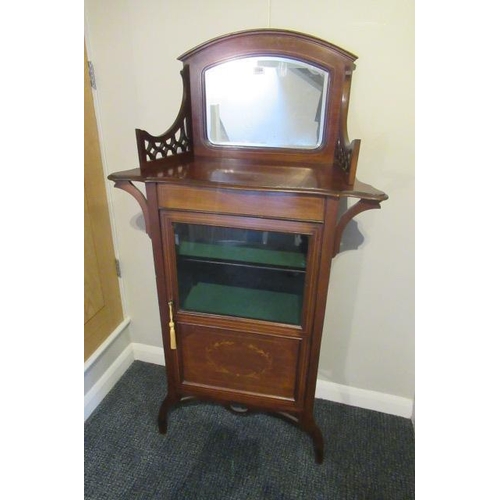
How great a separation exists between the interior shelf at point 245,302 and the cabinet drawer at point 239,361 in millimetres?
67

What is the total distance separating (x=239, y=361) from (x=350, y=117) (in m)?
0.92

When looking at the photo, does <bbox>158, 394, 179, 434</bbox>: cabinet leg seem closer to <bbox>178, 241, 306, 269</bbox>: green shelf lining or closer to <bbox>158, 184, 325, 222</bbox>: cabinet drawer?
<bbox>178, 241, 306, 269</bbox>: green shelf lining

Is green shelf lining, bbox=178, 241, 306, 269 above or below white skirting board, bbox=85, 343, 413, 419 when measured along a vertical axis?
above

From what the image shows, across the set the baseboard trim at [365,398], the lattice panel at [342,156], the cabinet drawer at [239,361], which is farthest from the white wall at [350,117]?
the cabinet drawer at [239,361]

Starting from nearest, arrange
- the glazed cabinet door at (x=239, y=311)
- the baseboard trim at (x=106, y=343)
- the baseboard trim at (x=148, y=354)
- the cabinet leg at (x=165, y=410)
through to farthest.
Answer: the glazed cabinet door at (x=239, y=311), the cabinet leg at (x=165, y=410), the baseboard trim at (x=106, y=343), the baseboard trim at (x=148, y=354)

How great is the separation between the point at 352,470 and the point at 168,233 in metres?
1.14

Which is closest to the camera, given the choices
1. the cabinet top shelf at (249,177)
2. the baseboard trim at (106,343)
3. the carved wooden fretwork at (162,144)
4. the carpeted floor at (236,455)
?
the cabinet top shelf at (249,177)

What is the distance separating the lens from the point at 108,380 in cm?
156

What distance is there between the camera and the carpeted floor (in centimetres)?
118

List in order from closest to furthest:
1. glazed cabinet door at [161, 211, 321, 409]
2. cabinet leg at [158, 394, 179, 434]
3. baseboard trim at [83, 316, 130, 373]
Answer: glazed cabinet door at [161, 211, 321, 409]
cabinet leg at [158, 394, 179, 434]
baseboard trim at [83, 316, 130, 373]

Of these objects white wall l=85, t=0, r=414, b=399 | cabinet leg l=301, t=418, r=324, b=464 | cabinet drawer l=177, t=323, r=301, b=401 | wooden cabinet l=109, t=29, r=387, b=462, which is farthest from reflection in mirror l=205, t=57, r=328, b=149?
cabinet leg l=301, t=418, r=324, b=464

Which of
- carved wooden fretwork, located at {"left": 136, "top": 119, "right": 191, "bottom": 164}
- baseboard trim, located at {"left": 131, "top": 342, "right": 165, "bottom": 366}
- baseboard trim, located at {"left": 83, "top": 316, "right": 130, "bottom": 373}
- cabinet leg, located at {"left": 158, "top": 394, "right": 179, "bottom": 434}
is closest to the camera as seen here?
carved wooden fretwork, located at {"left": 136, "top": 119, "right": 191, "bottom": 164}

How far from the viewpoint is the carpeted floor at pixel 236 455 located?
1.18 m

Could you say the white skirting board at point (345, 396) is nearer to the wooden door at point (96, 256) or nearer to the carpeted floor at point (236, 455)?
the carpeted floor at point (236, 455)
